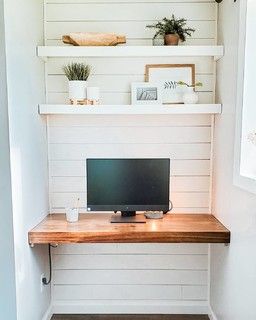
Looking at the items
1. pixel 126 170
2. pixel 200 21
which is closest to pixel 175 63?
pixel 200 21

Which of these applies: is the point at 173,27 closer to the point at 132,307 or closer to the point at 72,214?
the point at 72,214

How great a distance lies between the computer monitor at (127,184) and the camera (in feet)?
7.59

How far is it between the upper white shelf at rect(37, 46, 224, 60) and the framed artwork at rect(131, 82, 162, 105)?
0.23 meters

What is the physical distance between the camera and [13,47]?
5.98 feet

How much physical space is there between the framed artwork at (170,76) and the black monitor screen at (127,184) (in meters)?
0.54

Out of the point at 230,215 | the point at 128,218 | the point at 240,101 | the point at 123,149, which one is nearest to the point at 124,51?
the point at 123,149

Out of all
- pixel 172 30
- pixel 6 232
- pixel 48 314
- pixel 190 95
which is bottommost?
pixel 48 314

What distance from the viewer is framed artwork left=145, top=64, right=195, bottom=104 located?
243 cm

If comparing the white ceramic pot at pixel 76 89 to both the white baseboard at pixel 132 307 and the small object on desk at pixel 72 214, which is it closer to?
the small object on desk at pixel 72 214

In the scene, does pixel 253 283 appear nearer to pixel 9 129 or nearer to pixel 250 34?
pixel 250 34

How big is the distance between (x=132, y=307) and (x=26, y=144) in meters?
1.58

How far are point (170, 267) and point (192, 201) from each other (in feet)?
1.88

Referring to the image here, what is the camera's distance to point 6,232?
1803 mm

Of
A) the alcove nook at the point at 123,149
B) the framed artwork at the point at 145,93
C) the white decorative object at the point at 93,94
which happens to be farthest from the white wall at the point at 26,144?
the framed artwork at the point at 145,93
